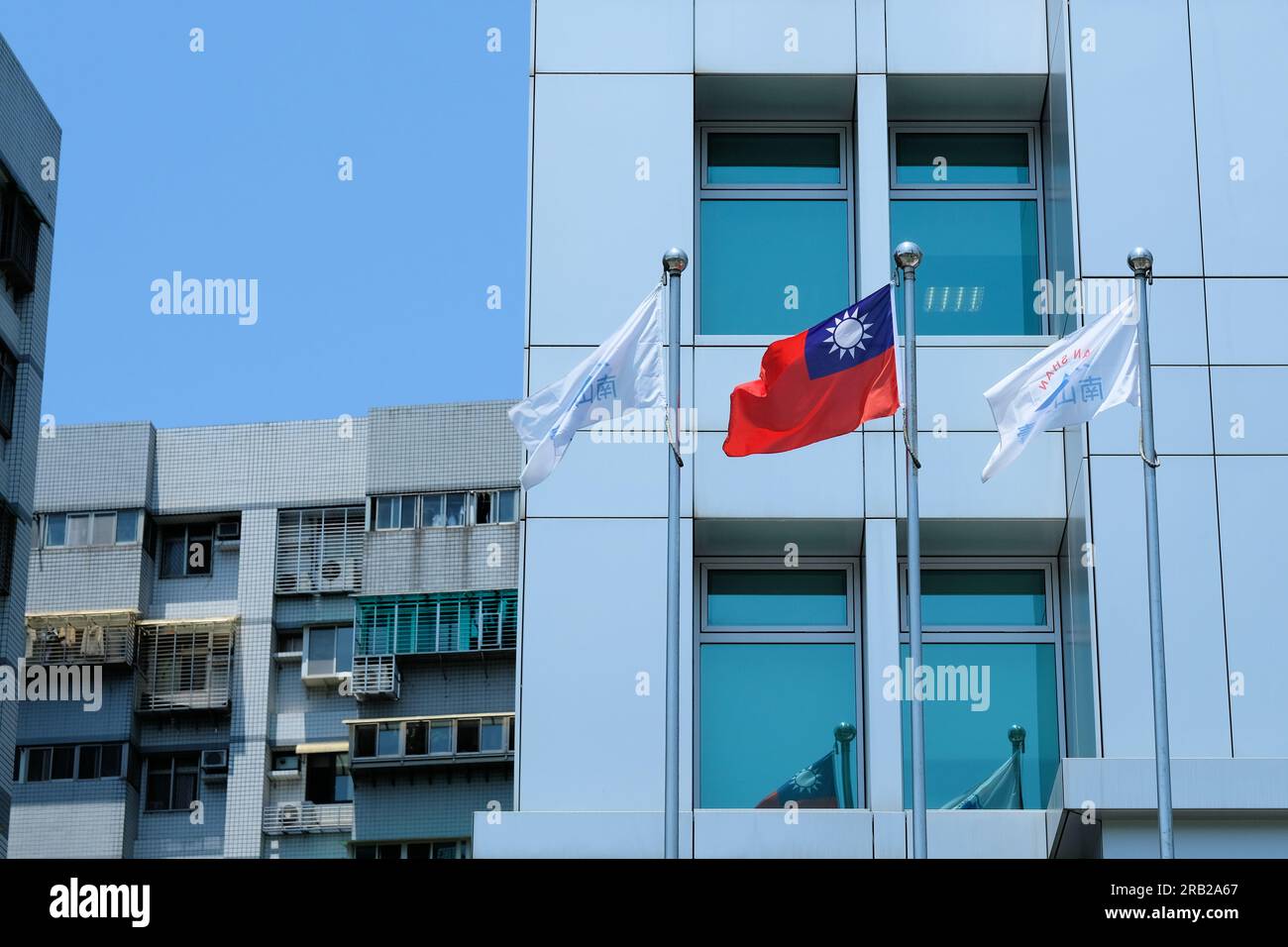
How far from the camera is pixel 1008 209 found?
787 inches

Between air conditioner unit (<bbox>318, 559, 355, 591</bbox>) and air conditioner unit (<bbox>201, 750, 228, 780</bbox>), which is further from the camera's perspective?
air conditioner unit (<bbox>318, 559, 355, 591</bbox>)

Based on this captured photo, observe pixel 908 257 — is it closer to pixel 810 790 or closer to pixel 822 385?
pixel 822 385

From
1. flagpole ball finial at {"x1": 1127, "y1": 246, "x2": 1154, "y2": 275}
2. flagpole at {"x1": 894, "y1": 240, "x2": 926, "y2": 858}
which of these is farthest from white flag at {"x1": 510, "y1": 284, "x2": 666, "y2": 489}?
flagpole ball finial at {"x1": 1127, "y1": 246, "x2": 1154, "y2": 275}

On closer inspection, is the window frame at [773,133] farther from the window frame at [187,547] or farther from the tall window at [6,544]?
the window frame at [187,547]

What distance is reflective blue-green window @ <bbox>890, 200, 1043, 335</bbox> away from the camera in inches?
765

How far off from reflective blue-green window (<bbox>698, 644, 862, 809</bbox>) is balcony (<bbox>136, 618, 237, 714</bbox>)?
3324 centimetres

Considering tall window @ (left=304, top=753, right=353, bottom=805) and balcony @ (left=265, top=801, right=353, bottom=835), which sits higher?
tall window @ (left=304, top=753, right=353, bottom=805)

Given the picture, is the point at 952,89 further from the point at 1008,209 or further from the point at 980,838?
the point at 980,838

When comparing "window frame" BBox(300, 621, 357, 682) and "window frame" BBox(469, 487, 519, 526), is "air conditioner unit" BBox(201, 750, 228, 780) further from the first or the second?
"window frame" BBox(469, 487, 519, 526)

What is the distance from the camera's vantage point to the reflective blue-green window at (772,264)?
64.1 feet

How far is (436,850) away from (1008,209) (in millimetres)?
29814

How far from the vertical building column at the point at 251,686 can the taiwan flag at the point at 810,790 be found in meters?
32.4

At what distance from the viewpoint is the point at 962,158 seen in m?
20.3

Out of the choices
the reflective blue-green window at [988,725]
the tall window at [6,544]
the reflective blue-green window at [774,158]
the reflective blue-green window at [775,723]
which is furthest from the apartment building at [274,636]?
the reflective blue-green window at [988,725]
